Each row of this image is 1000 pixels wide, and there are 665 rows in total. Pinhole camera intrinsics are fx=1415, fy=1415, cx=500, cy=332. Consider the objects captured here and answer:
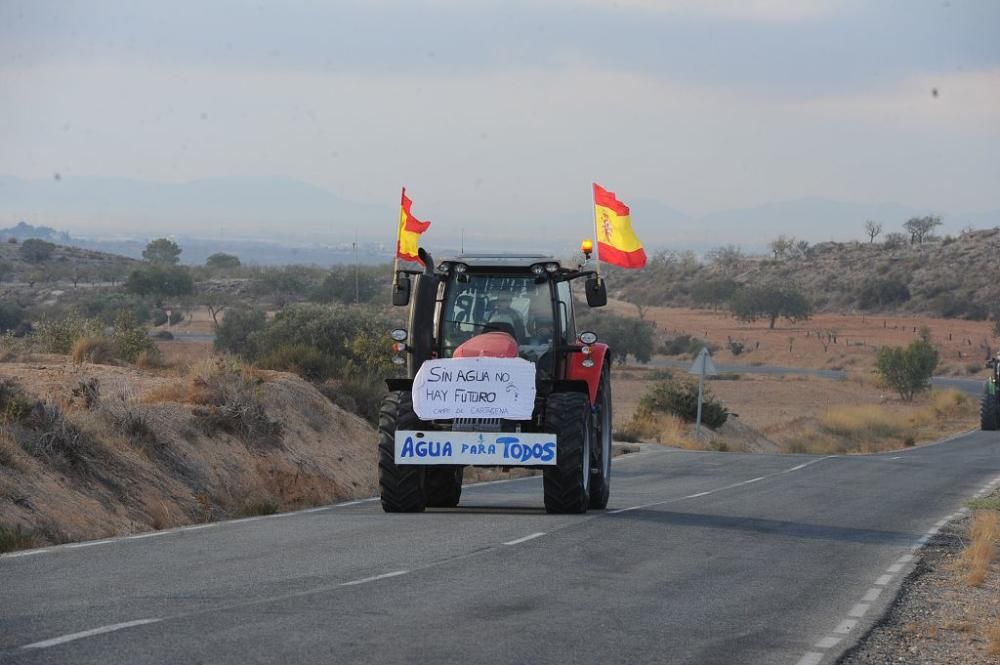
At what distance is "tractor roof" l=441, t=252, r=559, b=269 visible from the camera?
16672 mm

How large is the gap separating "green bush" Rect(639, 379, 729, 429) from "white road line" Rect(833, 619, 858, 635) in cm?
3399

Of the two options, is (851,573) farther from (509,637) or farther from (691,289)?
(691,289)

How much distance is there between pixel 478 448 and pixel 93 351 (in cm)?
1318

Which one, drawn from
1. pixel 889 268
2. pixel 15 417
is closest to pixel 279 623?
pixel 15 417

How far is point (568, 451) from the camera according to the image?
15922 millimetres

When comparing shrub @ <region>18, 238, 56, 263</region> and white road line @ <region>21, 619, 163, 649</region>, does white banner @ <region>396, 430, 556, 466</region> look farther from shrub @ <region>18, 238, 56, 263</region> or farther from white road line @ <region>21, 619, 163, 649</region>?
shrub @ <region>18, 238, 56, 263</region>

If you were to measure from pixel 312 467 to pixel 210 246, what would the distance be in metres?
182

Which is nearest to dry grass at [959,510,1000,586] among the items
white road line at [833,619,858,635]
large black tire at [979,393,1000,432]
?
white road line at [833,619,858,635]

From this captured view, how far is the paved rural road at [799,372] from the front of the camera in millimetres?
79381

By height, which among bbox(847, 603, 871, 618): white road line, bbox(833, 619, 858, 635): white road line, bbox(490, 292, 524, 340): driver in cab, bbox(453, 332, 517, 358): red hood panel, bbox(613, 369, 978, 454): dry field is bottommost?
bbox(613, 369, 978, 454): dry field

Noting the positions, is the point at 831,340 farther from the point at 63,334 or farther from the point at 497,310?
the point at 497,310

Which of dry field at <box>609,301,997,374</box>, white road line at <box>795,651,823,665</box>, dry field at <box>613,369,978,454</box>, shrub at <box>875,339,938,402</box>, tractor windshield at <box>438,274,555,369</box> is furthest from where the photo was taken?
dry field at <box>609,301,997,374</box>

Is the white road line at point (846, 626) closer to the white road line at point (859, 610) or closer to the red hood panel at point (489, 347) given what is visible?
the white road line at point (859, 610)

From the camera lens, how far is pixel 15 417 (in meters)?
17.1
